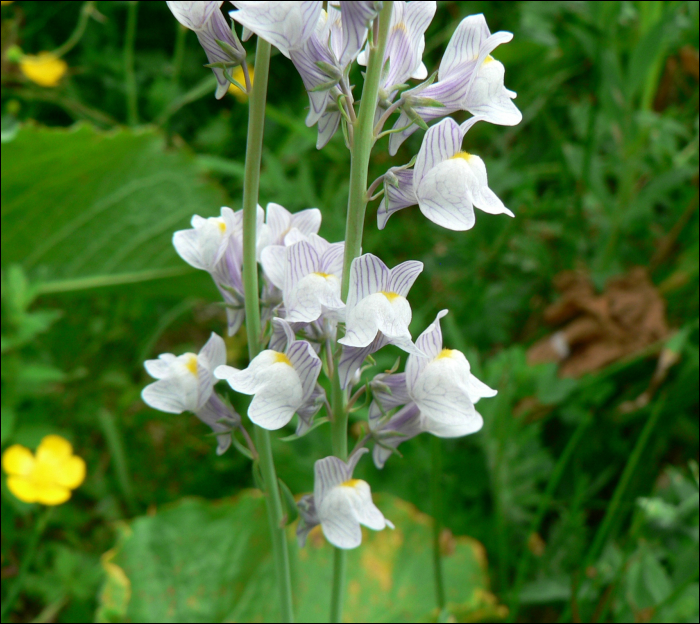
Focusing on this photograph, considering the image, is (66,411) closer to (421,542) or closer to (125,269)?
(125,269)

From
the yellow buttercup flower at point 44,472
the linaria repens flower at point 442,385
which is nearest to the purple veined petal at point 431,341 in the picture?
the linaria repens flower at point 442,385

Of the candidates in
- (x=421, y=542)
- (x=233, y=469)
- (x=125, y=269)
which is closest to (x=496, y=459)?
(x=421, y=542)

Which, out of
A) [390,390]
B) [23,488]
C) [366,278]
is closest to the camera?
[366,278]

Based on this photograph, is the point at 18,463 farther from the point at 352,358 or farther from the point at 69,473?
the point at 352,358

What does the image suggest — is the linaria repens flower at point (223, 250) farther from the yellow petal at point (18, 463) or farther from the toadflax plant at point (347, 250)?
the yellow petal at point (18, 463)

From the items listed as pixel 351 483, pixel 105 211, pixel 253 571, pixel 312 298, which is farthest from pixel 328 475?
pixel 105 211

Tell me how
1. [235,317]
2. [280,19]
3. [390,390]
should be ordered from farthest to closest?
[235,317] → [390,390] → [280,19]

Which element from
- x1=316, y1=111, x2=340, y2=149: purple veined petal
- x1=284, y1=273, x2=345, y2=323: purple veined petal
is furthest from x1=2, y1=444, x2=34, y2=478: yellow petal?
x1=316, y1=111, x2=340, y2=149: purple veined petal
